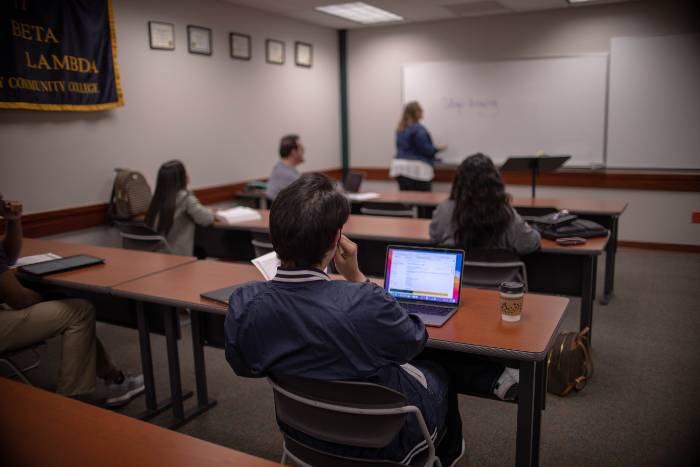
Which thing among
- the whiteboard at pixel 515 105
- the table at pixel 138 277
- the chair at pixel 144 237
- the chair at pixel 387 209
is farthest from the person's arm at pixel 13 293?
the whiteboard at pixel 515 105

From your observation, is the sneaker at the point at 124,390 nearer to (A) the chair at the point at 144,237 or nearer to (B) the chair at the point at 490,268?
(A) the chair at the point at 144,237

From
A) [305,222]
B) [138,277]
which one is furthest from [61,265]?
[305,222]

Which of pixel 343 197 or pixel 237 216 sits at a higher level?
pixel 343 197

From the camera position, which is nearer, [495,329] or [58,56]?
[495,329]

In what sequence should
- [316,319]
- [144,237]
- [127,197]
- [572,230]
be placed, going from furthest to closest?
[127,197] < [144,237] < [572,230] < [316,319]

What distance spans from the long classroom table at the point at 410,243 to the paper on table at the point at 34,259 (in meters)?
1.23

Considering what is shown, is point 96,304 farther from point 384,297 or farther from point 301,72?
point 301,72

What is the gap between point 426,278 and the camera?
2074mm

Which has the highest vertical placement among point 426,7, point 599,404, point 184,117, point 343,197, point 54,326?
point 426,7

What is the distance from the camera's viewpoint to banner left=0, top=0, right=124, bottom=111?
3850 millimetres

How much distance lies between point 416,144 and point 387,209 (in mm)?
1707

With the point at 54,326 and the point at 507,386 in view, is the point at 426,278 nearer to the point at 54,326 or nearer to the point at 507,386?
the point at 507,386

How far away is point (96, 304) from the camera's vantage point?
2.97 metres

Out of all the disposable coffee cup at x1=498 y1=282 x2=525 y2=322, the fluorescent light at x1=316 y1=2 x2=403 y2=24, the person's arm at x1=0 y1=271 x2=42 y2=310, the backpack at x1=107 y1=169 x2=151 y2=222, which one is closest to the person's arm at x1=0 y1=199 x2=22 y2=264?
the person's arm at x1=0 y1=271 x2=42 y2=310
